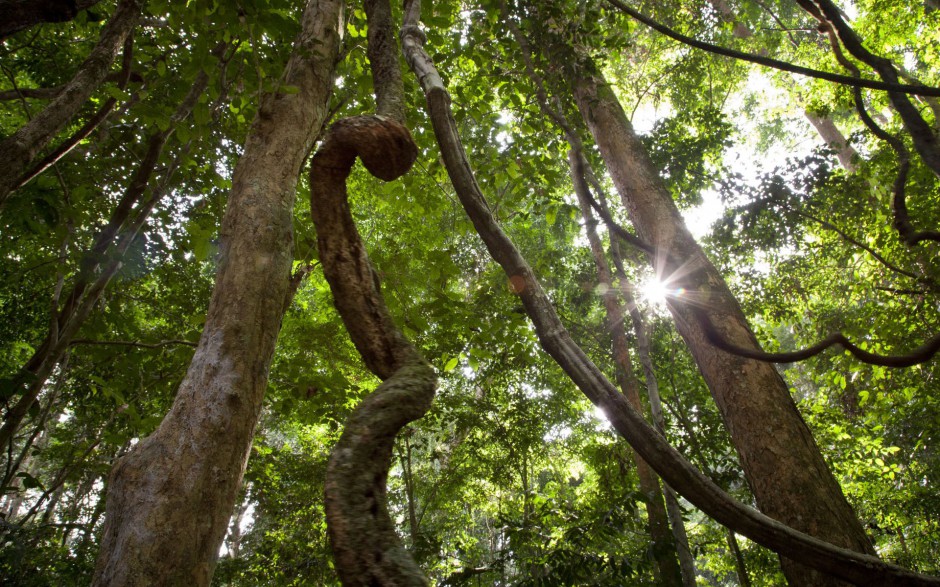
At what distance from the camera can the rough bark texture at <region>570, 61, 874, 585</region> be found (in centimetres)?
207

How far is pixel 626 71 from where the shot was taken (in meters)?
10.6

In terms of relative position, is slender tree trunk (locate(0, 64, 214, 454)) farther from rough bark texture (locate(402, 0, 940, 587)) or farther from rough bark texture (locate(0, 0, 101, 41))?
rough bark texture (locate(402, 0, 940, 587))

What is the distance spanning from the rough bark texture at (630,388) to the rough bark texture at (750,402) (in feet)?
1.81

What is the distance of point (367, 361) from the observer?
1.19 metres

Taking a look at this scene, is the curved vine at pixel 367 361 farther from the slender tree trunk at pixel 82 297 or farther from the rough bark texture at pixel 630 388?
the slender tree trunk at pixel 82 297

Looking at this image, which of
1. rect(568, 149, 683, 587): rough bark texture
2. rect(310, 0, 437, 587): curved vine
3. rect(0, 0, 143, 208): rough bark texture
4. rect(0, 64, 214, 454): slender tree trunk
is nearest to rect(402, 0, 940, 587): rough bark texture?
rect(310, 0, 437, 587): curved vine

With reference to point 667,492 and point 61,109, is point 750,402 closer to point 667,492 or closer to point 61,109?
point 667,492

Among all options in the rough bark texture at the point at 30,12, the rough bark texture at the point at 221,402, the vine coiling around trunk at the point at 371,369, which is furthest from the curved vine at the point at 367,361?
the rough bark texture at the point at 30,12

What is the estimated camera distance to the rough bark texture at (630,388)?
338cm

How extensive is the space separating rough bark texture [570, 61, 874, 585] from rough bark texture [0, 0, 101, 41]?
114 inches

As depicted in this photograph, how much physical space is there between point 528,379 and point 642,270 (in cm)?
310

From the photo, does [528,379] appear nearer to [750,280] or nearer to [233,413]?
[750,280]

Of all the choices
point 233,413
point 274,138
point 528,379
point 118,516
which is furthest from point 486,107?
point 528,379

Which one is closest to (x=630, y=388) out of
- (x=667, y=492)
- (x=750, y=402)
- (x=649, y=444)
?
(x=667, y=492)
